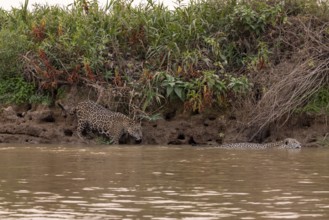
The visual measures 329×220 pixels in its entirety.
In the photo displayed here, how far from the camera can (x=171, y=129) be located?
1633cm

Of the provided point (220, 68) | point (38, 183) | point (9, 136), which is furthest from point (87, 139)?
point (38, 183)

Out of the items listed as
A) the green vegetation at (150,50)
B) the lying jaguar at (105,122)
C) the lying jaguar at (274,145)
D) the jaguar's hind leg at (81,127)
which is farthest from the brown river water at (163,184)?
the green vegetation at (150,50)

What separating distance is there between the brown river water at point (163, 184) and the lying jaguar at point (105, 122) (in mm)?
2119

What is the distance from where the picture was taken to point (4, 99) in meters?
17.5

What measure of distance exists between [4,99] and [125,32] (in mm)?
2690

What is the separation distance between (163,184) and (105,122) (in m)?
7.21

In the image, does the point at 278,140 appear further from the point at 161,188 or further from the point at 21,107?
the point at 161,188

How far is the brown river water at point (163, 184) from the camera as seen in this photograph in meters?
7.25

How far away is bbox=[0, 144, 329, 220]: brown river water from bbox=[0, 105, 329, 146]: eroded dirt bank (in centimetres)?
196

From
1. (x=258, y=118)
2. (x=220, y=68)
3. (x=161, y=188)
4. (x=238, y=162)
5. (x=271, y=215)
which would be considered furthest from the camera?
(x=220, y=68)

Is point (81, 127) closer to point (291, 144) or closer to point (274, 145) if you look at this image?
point (274, 145)

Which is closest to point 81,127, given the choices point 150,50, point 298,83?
point 150,50

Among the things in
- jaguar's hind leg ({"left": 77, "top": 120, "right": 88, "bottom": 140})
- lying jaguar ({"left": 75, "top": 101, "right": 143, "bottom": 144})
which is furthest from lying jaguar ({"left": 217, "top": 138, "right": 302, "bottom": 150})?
jaguar's hind leg ({"left": 77, "top": 120, "right": 88, "bottom": 140})

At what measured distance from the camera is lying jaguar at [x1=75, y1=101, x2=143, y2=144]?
1619 cm
